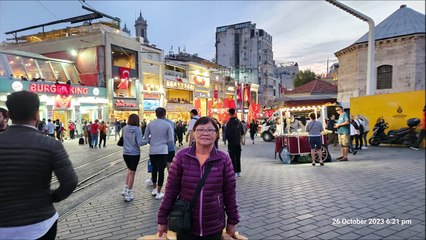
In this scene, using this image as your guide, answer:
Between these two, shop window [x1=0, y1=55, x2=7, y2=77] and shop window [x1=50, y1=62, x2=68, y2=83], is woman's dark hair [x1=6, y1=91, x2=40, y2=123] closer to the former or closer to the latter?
shop window [x1=0, y1=55, x2=7, y2=77]

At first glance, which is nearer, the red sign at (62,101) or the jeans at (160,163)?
the jeans at (160,163)

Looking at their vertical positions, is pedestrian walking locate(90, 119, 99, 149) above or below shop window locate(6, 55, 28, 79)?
below

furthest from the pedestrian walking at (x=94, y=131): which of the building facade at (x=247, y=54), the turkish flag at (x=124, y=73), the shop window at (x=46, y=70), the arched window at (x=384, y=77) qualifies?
the building facade at (x=247, y=54)

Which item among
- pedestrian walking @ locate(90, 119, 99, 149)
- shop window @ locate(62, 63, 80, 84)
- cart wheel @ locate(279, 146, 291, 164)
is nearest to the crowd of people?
cart wheel @ locate(279, 146, 291, 164)

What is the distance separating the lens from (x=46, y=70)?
26.0 metres

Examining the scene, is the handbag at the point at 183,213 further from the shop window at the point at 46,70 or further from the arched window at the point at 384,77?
the shop window at the point at 46,70

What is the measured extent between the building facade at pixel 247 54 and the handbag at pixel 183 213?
2525 inches

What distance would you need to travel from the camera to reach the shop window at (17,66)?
2292 cm

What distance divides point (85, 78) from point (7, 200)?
102 ft

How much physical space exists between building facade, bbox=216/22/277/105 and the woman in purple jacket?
6390cm

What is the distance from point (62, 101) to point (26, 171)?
1007 inches

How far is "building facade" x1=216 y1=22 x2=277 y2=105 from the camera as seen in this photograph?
67188 millimetres

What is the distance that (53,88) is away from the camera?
78.9ft

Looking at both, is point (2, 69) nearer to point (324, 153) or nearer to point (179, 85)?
point (179, 85)
